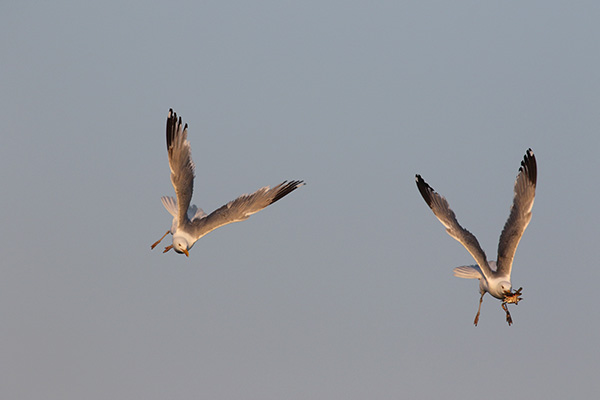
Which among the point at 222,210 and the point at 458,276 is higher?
the point at 222,210

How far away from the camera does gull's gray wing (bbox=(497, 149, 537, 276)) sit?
2750cm

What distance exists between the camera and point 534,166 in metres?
28.0

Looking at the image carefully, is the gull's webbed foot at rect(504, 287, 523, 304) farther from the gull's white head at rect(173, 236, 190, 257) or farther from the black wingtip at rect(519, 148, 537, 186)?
the gull's white head at rect(173, 236, 190, 257)

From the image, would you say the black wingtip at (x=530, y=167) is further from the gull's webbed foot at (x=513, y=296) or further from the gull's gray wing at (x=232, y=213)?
the gull's gray wing at (x=232, y=213)

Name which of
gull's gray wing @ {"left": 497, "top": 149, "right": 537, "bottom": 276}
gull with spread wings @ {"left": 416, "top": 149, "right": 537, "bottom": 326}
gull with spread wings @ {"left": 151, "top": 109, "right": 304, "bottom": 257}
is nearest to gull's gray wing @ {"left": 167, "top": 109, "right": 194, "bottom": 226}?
gull with spread wings @ {"left": 151, "top": 109, "right": 304, "bottom": 257}

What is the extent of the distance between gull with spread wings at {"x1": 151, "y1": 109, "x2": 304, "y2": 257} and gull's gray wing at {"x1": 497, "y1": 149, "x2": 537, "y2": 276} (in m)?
6.84

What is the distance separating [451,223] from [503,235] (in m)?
1.65

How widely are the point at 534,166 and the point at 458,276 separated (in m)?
3.99

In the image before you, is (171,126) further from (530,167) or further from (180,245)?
(530,167)

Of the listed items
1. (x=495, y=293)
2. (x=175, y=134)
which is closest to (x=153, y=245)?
(x=175, y=134)

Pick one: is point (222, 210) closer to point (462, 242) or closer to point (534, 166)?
point (462, 242)

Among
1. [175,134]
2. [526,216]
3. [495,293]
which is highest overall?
[175,134]

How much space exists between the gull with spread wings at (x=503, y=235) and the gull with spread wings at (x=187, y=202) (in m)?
4.97

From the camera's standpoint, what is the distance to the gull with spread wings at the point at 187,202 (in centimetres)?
2928
